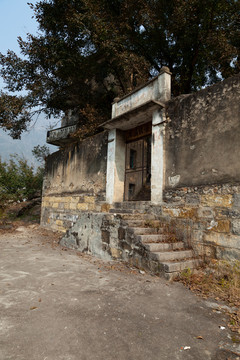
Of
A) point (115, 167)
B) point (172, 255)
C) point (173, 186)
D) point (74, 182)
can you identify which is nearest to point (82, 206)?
point (74, 182)

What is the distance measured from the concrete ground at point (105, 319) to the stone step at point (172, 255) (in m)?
A: 0.36

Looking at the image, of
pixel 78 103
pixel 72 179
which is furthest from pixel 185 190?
pixel 78 103

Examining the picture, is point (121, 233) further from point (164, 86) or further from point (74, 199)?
point (74, 199)

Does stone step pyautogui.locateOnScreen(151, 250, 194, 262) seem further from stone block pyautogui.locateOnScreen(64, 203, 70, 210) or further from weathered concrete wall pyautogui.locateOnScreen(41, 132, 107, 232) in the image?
stone block pyautogui.locateOnScreen(64, 203, 70, 210)

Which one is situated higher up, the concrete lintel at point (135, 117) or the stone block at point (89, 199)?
the concrete lintel at point (135, 117)

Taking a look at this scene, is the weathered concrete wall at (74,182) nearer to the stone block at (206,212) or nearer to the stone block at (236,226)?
A: the stone block at (206,212)

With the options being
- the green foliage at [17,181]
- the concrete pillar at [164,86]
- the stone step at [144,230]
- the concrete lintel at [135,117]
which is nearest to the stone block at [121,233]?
the stone step at [144,230]

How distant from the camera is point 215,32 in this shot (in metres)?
9.08

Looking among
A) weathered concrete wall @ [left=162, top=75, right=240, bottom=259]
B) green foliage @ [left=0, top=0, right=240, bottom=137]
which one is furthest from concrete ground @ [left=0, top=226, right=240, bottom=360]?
green foliage @ [left=0, top=0, right=240, bottom=137]

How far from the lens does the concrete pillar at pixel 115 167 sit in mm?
6621

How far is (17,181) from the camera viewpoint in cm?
1348

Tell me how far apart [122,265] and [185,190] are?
1984 millimetres

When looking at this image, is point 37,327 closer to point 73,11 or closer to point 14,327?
point 14,327

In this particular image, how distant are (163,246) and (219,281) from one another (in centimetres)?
103
